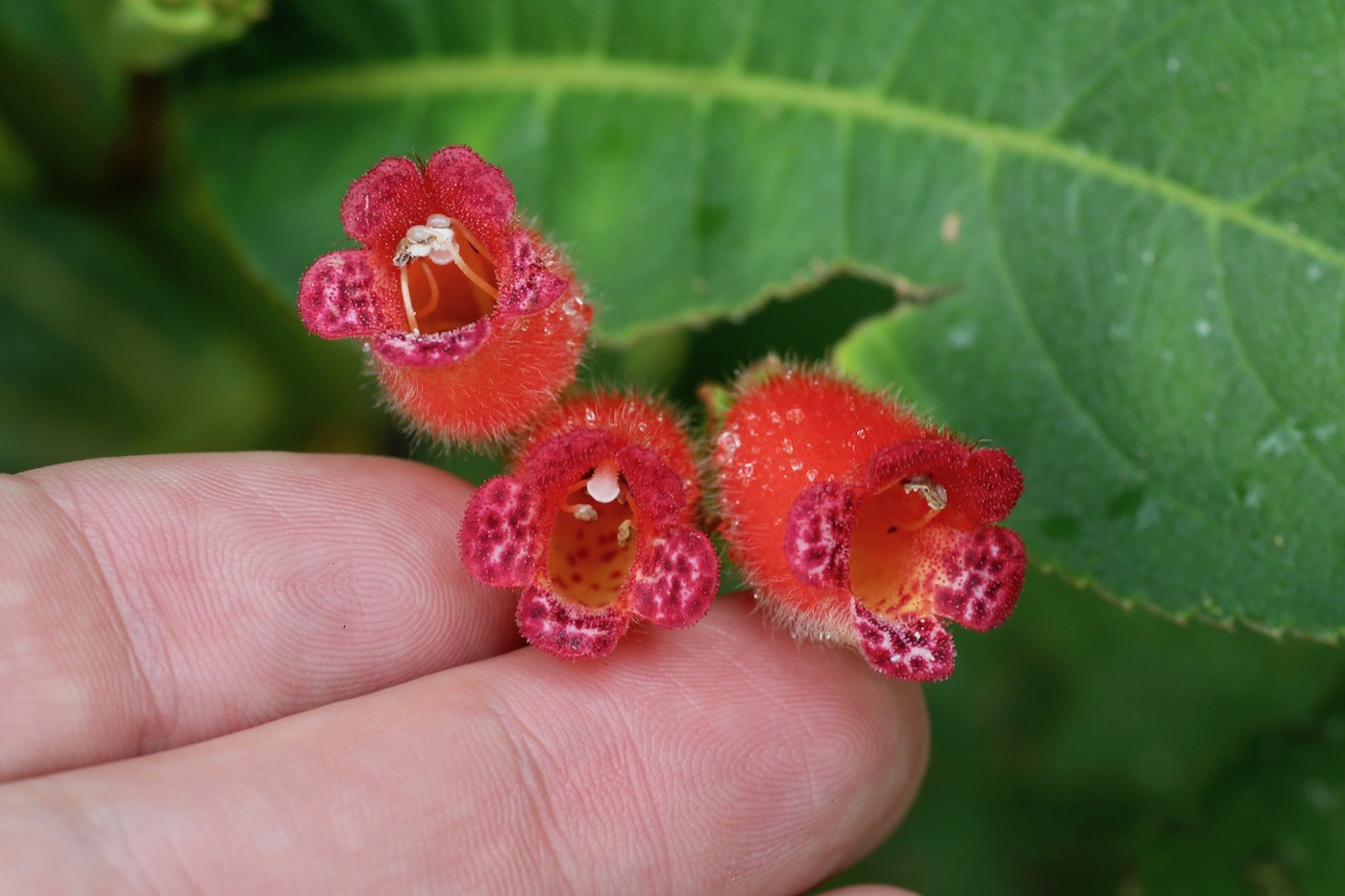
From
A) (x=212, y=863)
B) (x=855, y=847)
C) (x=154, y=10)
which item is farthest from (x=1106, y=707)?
(x=154, y=10)

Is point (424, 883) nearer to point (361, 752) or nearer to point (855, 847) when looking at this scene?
point (361, 752)

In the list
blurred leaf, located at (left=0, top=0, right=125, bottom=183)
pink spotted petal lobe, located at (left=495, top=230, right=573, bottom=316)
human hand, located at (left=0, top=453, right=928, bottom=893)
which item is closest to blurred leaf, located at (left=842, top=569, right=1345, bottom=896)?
human hand, located at (left=0, top=453, right=928, bottom=893)

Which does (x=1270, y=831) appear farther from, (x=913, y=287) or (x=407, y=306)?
(x=407, y=306)

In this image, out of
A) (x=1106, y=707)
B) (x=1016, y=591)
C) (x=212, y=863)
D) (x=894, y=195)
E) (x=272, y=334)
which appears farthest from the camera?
(x=272, y=334)

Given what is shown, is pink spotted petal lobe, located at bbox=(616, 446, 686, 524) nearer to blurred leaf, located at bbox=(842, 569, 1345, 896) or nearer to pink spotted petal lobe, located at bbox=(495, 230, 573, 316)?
pink spotted petal lobe, located at bbox=(495, 230, 573, 316)

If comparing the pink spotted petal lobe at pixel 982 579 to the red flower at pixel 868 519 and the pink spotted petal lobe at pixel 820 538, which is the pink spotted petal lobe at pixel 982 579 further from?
the pink spotted petal lobe at pixel 820 538

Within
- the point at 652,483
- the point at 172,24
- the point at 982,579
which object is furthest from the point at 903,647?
the point at 172,24

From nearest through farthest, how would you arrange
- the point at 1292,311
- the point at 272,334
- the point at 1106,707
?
the point at 1292,311, the point at 1106,707, the point at 272,334

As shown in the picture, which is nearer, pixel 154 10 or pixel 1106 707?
pixel 154 10

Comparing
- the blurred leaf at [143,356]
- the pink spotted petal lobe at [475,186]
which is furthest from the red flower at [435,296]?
the blurred leaf at [143,356]
